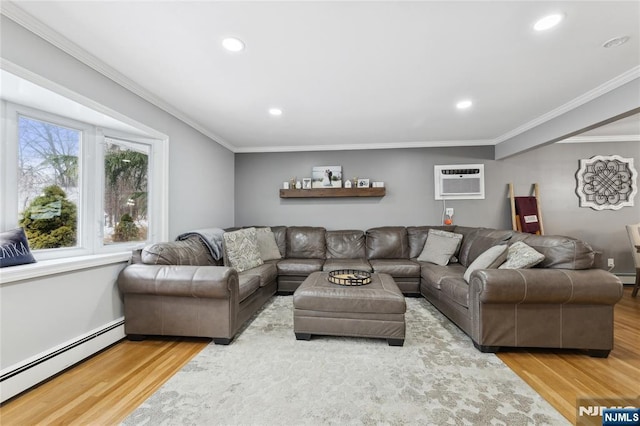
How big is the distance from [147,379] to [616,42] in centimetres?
412

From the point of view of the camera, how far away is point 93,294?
212 centimetres

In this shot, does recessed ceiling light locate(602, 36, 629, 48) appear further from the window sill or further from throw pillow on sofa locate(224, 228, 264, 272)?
the window sill

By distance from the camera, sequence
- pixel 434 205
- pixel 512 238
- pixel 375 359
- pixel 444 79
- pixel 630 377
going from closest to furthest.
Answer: pixel 630 377 < pixel 375 359 < pixel 444 79 < pixel 512 238 < pixel 434 205

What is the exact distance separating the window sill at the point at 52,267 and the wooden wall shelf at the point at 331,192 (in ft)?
8.70

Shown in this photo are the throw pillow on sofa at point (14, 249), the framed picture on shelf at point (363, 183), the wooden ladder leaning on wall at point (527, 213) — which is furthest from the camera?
the framed picture on shelf at point (363, 183)

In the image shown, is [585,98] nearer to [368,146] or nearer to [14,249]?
[368,146]

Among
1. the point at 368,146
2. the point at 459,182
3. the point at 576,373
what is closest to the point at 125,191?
the point at 368,146

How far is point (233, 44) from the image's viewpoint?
1825 mm

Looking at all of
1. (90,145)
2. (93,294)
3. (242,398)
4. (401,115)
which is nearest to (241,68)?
(90,145)

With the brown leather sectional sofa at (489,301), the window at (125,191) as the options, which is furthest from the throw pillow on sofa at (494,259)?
the window at (125,191)

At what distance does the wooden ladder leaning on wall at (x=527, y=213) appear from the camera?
415 cm

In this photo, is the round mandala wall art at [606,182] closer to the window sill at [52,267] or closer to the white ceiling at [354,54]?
the white ceiling at [354,54]

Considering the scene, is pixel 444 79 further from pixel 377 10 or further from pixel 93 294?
pixel 93 294

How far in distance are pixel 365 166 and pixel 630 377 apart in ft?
12.2
